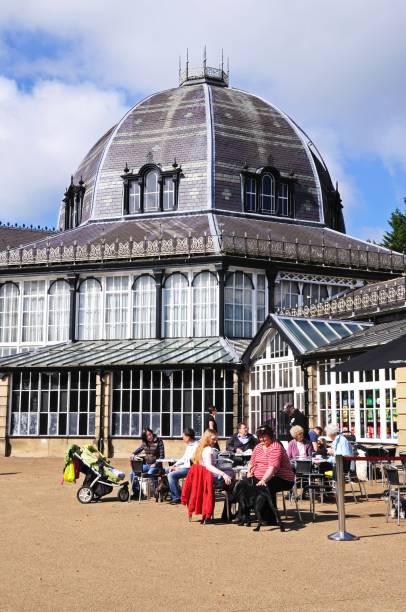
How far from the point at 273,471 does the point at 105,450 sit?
59.6 ft

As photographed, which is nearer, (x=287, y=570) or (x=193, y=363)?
Result: (x=287, y=570)

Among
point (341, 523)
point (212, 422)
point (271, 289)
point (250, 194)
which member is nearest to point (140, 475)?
point (212, 422)

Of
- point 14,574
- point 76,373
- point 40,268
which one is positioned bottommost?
point 14,574

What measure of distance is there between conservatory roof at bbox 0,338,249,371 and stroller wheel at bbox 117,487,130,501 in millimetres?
12424

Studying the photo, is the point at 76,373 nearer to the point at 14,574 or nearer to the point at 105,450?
the point at 105,450

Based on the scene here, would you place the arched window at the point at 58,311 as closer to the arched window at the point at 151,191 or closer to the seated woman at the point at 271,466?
the arched window at the point at 151,191

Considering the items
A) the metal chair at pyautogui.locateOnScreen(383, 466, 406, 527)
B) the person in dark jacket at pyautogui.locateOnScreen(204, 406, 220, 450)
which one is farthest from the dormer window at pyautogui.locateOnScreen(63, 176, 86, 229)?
the metal chair at pyautogui.locateOnScreen(383, 466, 406, 527)

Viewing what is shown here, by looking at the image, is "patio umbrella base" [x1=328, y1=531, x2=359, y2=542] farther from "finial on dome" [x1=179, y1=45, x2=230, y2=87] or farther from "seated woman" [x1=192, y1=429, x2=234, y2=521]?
"finial on dome" [x1=179, y1=45, x2=230, y2=87]

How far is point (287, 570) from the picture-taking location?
27.4 ft

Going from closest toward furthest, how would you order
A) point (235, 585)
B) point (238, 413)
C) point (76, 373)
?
point (235, 585), point (238, 413), point (76, 373)

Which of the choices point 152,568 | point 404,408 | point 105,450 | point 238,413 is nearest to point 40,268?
point 105,450

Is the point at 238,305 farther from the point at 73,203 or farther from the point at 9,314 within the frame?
the point at 73,203

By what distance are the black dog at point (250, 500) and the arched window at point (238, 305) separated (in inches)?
762

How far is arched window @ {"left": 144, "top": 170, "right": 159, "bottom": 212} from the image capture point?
36.7 meters
